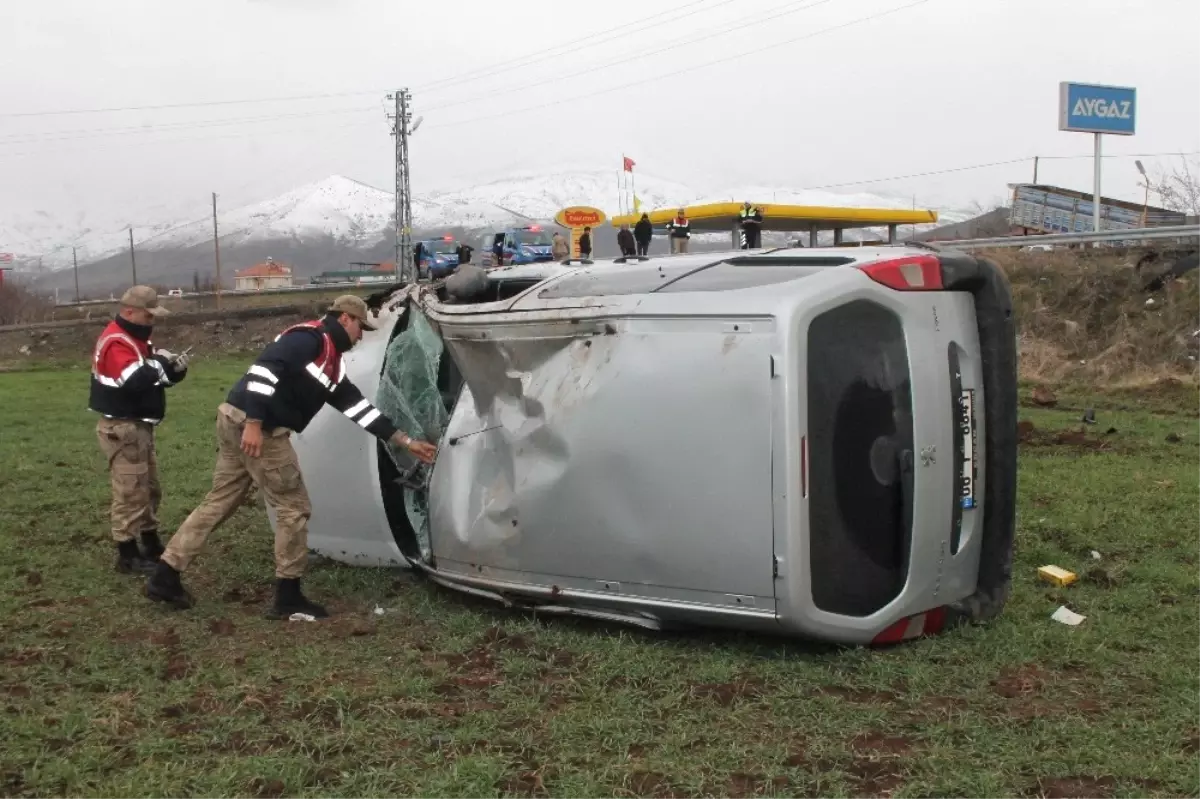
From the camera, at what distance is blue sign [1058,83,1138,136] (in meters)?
→ 27.3

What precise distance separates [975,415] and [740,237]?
588 inches

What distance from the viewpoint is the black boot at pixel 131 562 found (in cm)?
592

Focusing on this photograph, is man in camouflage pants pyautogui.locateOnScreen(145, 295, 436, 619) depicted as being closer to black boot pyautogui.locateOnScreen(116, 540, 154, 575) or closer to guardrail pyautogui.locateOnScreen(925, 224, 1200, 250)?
black boot pyautogui.locateOnScreen(116, 540, 154, 575)

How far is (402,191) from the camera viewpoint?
133ft

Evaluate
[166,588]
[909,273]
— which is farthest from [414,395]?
[909,273]

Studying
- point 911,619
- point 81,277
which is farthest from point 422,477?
point 81,277

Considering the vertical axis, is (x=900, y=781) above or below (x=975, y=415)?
below

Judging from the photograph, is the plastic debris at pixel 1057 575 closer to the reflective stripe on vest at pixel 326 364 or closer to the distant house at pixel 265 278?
the reflective stripe on vest at pixel 326 364

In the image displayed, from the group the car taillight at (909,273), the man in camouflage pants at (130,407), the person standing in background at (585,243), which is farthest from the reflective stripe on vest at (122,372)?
the person standing in background at (585,243)

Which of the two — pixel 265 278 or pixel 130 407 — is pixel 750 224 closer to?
pixel 130 407

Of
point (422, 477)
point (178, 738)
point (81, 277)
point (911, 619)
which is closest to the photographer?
point (178, 738)

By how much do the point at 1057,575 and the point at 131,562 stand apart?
187 inches

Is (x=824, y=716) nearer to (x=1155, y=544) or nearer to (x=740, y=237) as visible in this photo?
(x=1155, y=544)

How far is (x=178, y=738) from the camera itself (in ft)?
11.5
